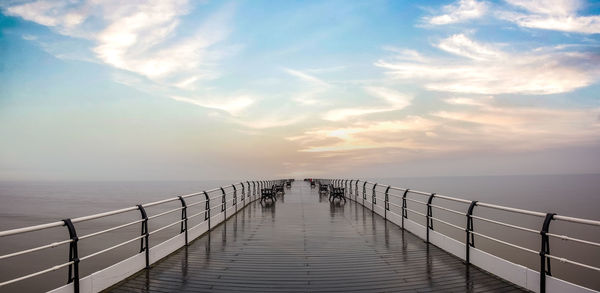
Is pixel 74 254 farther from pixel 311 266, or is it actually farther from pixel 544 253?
pixel 544 253

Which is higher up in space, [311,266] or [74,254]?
[74,254]

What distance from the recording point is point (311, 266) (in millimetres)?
6945

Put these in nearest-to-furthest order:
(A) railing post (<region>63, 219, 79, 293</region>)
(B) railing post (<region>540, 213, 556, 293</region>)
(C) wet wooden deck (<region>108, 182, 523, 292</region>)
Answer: (A) railing post (<region>63, 219, 79, 293</region>) → (B) railing post (<region>540, 213, 556, 293</region>) → (C) wet wooden deck (<region>108, 182, 523, 292</region>)

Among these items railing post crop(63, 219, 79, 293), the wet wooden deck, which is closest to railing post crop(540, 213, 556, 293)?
the wet wooden deck

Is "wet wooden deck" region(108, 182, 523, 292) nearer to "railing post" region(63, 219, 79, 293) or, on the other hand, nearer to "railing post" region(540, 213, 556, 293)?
"railing post" region(540, 213, 556, 293)

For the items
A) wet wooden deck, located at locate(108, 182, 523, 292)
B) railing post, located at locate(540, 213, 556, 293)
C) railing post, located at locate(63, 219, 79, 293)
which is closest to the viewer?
railing post, located at locate(63, 219, 79, 293)

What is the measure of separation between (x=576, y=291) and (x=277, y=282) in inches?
161

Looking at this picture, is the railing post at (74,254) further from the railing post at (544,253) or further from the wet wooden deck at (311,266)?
the railing post at (544,253)

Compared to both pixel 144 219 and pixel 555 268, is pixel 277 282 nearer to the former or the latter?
pixel 144 219

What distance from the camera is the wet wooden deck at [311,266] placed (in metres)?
5.72

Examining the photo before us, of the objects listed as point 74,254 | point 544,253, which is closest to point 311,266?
point 544,253

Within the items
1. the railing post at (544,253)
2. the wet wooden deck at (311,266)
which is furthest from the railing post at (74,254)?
the railing post at (544,253)

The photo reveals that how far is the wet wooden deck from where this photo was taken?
18.8 feet

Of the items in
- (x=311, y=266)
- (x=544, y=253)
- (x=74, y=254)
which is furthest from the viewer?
(x=311, y=266)
